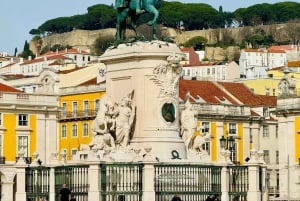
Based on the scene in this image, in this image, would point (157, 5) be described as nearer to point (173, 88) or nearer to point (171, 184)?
point (173, 88)

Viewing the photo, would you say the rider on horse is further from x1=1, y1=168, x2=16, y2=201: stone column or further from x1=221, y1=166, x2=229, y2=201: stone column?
x1=1, y1=168, x2=16, y2=201: stone column

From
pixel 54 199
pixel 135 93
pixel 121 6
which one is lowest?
pixel 54 199

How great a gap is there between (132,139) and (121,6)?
4391mm

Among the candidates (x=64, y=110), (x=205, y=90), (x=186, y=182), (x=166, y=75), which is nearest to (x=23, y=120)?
(x=64, y=110)

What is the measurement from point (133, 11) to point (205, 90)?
57477mm

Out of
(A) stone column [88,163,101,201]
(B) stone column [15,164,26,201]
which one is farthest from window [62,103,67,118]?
(A) stone column [88,163,101,201]

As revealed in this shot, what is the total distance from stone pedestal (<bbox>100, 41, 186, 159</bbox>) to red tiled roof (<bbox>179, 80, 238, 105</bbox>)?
53211 mm

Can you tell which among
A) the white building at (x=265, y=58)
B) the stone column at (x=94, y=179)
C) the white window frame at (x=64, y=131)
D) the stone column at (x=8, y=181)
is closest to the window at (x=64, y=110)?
the white window frame at (x=64, y=131)

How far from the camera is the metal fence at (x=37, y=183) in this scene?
42594 millimetres

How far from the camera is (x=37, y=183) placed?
4294 cm

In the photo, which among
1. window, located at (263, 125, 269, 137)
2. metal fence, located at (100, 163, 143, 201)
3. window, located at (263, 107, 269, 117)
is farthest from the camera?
window, located at (263, 107, 269, 117)

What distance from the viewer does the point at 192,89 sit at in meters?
98.6

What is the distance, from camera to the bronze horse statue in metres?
42.4

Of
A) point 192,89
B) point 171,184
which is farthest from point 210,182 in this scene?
point 192,89
